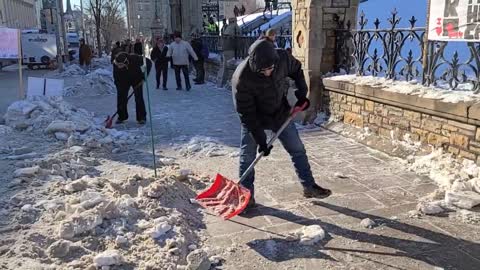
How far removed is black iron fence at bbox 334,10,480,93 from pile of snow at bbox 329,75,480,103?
0.25 ft

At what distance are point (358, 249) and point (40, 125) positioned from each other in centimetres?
638

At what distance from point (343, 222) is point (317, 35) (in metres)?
5.01

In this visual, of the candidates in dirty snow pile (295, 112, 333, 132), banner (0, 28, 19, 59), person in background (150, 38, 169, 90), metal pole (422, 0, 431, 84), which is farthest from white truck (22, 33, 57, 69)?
metal pole (422, 0, 431, 84)

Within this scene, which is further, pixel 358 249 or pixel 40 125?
pixel 40 125

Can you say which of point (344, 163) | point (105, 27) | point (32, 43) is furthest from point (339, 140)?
point (105, 27)

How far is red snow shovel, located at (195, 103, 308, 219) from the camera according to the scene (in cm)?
435

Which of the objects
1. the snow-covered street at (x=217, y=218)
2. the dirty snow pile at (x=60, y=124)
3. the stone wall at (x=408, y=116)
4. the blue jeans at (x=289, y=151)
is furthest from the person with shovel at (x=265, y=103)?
the dirty snow pile at (x=60, y=124)

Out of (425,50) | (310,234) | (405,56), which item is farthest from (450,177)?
(405,56)

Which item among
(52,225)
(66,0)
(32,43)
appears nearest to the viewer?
(52,225)

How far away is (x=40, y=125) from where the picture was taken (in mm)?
8039

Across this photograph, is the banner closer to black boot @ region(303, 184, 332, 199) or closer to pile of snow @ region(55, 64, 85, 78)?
black boot @ region(303, 184, 332, 199)

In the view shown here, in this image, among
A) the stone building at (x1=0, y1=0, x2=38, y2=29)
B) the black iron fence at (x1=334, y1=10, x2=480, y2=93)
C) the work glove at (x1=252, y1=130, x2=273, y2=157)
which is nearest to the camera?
the work glove at (x1=252, y1=130, x2=273, y2=157)

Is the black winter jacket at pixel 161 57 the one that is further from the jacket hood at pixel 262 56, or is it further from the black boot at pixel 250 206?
the jacket hood at pixel 262 56

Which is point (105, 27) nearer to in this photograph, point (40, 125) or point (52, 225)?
point (40, 125)
